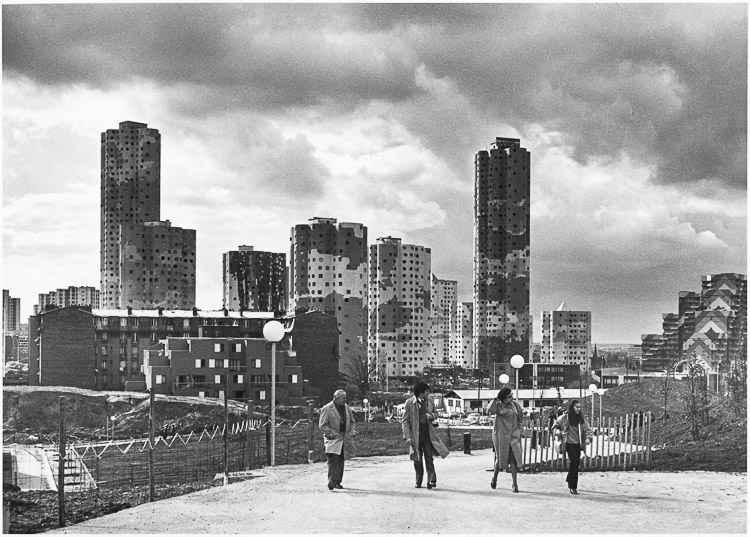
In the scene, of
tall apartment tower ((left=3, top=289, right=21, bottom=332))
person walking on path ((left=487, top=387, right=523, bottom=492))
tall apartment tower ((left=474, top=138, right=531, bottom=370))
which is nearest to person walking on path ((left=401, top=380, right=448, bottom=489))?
person walking on path ((left=487, top=387, right=523, bottom=492))

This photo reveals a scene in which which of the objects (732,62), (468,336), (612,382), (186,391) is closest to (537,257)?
(186,391)

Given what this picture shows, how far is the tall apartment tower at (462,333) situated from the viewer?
108562 millimetres

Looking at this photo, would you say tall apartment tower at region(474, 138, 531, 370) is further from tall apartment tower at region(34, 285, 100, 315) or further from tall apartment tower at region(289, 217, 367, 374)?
tall apartment tower at region(34, 285, 100, 315)

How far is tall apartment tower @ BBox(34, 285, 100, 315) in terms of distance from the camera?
55.8 m

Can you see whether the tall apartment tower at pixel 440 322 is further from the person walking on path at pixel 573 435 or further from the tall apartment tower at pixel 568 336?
the person walking on path at pixel 573 435

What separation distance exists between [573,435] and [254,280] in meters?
57.0

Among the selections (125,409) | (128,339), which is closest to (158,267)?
(128,339)

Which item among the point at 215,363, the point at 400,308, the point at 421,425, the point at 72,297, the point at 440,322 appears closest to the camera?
the point at 421,425

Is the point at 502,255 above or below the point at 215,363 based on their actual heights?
above

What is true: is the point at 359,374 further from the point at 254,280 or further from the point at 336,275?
the point at 254,280

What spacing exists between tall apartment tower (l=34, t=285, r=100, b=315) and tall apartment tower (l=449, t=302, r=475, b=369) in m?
47.4

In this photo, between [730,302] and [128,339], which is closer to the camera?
[730,302]

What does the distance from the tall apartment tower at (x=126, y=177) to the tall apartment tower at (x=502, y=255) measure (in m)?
35.0

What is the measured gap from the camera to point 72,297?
66312 millimetres
